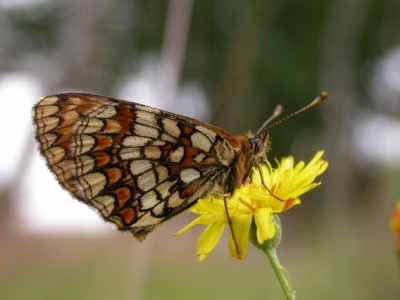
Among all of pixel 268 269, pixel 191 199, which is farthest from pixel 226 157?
pixel 268 269

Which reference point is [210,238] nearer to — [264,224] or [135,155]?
[264,224]

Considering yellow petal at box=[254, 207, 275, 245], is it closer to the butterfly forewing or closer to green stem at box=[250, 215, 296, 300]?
green stem at box=[250, 215, 296, 300]

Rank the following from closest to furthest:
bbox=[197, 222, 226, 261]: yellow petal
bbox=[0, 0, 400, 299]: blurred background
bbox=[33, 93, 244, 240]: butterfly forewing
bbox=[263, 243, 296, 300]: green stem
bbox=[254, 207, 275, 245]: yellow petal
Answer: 1. bbox=[263, 243, 296, 300]: green stem
2. bbox=[254, 207, 275, 245]: yellow petal
3. bbox=[197, 222, 226, 261]: yellow petal
4. bbox=[33, 93, 244, 240]: butterfly forewing
5. bbox=[0, 0, 400, 299]: blurred background

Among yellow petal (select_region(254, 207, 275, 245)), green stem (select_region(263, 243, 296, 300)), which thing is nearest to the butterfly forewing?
yellow petal (select_region(254, 207, 275, 245))

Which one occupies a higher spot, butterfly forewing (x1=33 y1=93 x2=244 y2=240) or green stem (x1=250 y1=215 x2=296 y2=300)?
butterfly forewing (x1=33 y1=93 x2=244 y2=240)

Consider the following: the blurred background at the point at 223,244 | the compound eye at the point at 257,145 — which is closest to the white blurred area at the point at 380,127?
the blurred background at the point at 223,244

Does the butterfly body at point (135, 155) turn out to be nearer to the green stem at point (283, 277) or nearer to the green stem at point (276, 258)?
the green stem at point (276, 258)
